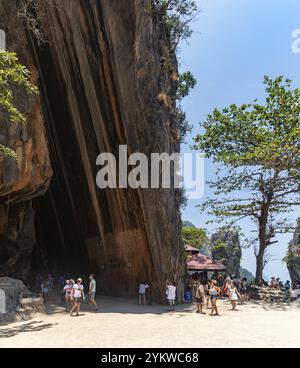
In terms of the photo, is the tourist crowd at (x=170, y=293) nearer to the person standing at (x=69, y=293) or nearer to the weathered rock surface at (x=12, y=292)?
the person standing at (x=69, y=293)

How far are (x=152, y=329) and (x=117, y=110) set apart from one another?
10425mm

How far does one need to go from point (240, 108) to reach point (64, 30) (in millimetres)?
9863

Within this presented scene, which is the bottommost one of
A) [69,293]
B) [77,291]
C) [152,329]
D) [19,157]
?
[152,329]

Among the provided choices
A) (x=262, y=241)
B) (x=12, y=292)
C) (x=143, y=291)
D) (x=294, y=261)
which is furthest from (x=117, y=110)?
(x=294, y=261)

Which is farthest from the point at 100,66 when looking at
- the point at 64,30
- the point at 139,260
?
the point at 139,260

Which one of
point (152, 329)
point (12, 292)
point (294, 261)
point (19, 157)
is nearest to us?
point (152, 329)

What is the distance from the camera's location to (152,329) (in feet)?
31.7

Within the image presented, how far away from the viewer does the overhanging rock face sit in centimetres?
1670

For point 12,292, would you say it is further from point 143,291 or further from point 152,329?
point 143,291

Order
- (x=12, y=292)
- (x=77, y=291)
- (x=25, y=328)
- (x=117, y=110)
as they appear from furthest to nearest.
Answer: (x=117, y=110), (x=77, y=291), (x=12, y=292), (x=25, y=328)

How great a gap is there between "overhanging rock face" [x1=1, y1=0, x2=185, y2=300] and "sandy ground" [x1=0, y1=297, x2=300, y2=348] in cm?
365

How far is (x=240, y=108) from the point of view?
20484 millimetres
